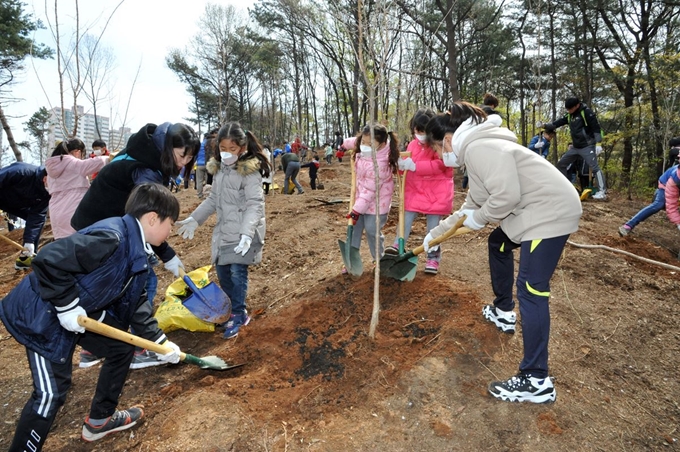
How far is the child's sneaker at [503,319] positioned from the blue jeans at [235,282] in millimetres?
1974

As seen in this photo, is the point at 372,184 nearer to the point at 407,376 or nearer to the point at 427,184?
the point at 427,184

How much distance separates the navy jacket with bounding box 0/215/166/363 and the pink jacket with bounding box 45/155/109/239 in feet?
8.05

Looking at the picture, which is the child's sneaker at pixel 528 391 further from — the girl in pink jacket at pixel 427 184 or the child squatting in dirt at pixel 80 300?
the child squatting in dirt at pixel 80 300

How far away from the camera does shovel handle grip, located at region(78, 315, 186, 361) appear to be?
5.99 feet

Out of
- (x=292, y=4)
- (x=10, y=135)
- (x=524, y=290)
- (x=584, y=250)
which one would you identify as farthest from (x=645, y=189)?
(x=10, y=135)

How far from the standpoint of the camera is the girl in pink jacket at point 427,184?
147 inches

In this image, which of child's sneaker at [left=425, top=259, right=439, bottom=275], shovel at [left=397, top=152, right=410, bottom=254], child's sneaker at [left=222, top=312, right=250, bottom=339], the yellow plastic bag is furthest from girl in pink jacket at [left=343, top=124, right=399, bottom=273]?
the yellow plastic bag

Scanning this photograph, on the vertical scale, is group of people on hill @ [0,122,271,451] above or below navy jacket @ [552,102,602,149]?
below

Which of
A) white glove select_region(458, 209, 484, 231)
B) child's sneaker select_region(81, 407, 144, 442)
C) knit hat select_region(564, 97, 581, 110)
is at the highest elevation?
knit hat select_region(564, 97, 581, 110)

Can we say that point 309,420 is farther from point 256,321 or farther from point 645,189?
point 645,189

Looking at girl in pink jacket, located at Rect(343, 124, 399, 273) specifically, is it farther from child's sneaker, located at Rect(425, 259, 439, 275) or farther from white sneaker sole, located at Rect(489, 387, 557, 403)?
white sneaker sole, located at Rect(489, 387, 557, 403)

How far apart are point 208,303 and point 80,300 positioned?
1507mm

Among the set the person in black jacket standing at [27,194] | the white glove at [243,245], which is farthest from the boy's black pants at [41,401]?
the person in black jacket standing at [27,194]

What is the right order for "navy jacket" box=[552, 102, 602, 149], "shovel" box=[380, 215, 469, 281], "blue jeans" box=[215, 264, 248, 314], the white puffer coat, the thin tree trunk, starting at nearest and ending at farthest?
the white puffer coat
"blue jeans" box=[215, 264, 248, 314]
"shovel" box=[380, 215, 469, 281]
"navy jacket" box=[552, 102, 602, 149]
the thin tree trunk
